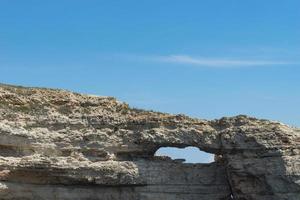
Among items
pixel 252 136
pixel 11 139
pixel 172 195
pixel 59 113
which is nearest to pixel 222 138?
pixel 252 136

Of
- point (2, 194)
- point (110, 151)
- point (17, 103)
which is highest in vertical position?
point (17, 103)

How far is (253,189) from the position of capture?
3025 centimetres

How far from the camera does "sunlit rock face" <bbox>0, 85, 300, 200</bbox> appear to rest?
1187 inches

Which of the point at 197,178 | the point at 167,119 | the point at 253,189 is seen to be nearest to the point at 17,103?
the point at 167,119

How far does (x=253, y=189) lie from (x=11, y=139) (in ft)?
37.4

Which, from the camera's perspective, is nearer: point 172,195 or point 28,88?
point 172,195

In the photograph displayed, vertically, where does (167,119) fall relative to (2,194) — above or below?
above

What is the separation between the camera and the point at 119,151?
31578mm

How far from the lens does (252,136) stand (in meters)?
30.0

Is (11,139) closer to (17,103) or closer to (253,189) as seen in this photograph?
(17,103)

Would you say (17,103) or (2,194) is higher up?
(17,103)

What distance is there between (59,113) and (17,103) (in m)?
2.12

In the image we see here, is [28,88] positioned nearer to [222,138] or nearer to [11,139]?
[11,139]

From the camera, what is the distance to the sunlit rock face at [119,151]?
1187 inches
